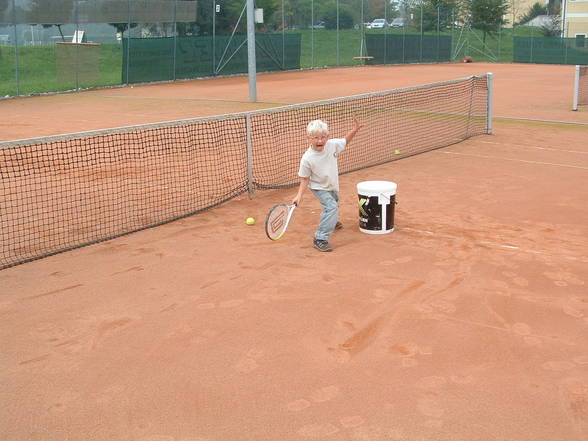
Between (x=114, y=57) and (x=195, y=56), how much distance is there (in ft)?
14.4

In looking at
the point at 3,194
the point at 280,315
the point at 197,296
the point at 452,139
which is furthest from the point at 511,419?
Result: the point at 452,139

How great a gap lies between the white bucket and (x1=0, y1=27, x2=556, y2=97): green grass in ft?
68.1

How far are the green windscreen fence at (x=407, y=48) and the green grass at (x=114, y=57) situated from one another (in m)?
1.20

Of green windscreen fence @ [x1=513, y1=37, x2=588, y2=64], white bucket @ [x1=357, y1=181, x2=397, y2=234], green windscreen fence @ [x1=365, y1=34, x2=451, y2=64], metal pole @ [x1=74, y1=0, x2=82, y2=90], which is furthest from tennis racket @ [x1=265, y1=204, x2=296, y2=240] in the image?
green windscreen fence @ [x1=513, y1=37, x2=588, y2=64]

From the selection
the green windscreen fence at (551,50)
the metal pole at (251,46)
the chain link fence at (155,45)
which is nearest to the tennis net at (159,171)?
the metal pole at (251,46)

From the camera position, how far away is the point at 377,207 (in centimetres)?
747

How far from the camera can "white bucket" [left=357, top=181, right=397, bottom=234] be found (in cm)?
744

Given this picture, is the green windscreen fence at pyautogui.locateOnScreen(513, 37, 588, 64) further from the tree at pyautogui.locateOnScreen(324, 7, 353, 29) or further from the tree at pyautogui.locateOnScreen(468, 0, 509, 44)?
the tree at pyautogui.locateOnScreen(324, 7, 353, 29)

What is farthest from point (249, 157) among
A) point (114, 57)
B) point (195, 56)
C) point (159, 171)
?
point (114, 57)

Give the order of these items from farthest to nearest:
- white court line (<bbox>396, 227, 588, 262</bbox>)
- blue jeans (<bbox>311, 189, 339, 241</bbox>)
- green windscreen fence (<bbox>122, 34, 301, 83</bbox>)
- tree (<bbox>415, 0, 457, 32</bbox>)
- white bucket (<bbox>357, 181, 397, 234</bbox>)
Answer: tree (<bbox>415, 0, 457, 32</bbox>)
green windscreen fence (<bbox>122, 34, 301, 83</bbox>)
white bucket (<bbox>357, 181, 397, 234</bbox>)
blue jeans (<bbox>311, 189, 339, 241</bbox>)
white court line (<bbox>396, 227, 588, 262</bbox>)

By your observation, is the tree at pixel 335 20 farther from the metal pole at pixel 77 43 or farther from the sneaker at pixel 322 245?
the sneaker at pixel 322 245

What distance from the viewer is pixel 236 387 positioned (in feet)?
14.5

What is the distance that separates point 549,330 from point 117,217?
5260mm

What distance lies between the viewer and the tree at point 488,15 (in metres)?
47.2
